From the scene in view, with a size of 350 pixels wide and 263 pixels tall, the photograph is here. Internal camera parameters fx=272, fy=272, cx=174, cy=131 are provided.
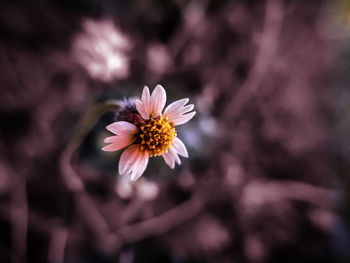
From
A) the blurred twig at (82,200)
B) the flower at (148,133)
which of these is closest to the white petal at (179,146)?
the flower at (148,133)

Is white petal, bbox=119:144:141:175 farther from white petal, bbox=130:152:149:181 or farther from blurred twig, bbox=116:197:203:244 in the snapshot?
blurred twig, bbox=116:197:203:244

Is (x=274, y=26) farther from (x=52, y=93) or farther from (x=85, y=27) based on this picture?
(x=52, y=93)

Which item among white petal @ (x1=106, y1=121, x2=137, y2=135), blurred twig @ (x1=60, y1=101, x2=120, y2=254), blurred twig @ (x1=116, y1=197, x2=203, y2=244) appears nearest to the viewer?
white petal @ (x1=106, y1=121, x2=137, y2=135)

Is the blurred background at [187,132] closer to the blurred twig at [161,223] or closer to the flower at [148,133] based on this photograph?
the blurred twig at [161,223]

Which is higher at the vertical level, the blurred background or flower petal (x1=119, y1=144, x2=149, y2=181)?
the blurred background

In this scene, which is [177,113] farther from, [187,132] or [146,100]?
[187,132]

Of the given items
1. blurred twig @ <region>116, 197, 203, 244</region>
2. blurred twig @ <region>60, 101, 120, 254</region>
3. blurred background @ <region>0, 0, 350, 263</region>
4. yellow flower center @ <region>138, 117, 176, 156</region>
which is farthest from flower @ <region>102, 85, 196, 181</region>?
blurred twig @ <region>116, 197, 203, 244</region>

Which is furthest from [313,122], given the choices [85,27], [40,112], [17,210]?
[17,210]
